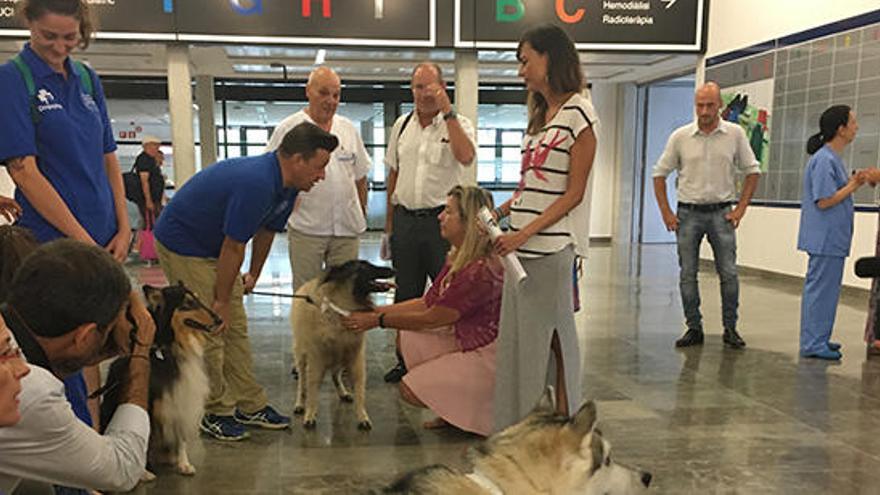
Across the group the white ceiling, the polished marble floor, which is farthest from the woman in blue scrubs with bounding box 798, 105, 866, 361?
the white ceiling

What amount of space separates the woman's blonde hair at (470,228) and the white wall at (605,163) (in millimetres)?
10351

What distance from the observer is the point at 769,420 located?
11.1ft

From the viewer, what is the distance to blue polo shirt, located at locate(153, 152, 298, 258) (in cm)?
271

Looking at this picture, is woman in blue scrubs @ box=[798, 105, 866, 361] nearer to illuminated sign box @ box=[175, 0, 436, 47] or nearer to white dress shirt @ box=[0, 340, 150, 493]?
illuminated sign box @ box=[175, 0, 436, 47]

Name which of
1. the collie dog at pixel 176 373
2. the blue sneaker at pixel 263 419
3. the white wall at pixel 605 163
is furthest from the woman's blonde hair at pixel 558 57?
the white wall at pixel 605 163

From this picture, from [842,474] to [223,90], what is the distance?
14.1 meters

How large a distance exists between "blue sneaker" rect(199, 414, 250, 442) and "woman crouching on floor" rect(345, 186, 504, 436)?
0.73 meters

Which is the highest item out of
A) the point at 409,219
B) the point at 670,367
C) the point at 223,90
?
the point at 223,90

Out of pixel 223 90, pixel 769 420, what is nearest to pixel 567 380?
pixel 769 420

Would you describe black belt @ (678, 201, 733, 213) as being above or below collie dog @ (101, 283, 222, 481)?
above

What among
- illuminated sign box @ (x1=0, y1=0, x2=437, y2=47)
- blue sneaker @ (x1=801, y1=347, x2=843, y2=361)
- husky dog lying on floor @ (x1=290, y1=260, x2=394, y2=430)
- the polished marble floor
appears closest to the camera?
the polished marble floor

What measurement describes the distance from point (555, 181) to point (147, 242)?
7732 millimetres

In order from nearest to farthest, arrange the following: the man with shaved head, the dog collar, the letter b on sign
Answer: the dog collar, the man with shaved head, the letter b on sign

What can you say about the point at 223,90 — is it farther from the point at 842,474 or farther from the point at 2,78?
the point at 842,474
